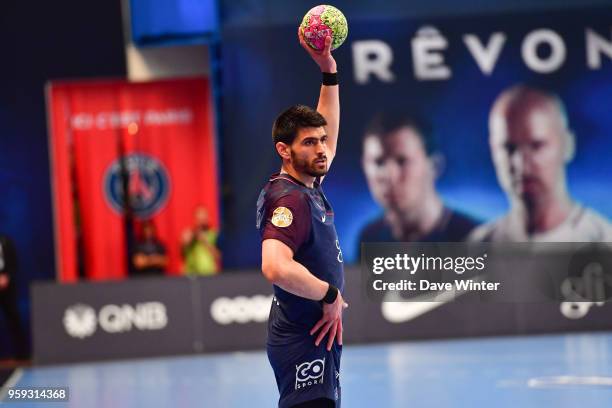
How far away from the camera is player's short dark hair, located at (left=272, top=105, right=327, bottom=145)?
528 cm

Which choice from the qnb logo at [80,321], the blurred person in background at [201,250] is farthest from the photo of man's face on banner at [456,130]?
the qnb logo at [80,321]

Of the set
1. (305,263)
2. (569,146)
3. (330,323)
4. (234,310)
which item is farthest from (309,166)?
(569,146)

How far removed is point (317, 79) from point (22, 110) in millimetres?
5293

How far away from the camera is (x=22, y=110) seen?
16953 mm

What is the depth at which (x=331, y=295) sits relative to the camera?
514 cm

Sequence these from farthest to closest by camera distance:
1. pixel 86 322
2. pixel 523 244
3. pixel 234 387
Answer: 1. pixel 523 244
2. pixel 86 322
3. pixel 234 387

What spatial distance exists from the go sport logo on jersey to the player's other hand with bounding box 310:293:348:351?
12.2 meters

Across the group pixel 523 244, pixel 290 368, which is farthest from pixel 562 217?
pixel 290 368

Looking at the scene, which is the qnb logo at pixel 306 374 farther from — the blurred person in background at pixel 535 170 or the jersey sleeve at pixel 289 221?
the blurred person in background at pixel 535 170

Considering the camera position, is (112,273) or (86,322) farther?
(112,273)

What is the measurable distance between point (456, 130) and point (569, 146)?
1.62 m

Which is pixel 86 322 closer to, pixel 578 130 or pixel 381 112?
pixel 381 112

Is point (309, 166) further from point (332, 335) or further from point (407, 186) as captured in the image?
point (407, 186)

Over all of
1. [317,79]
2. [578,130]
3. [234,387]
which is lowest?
[234,387]
